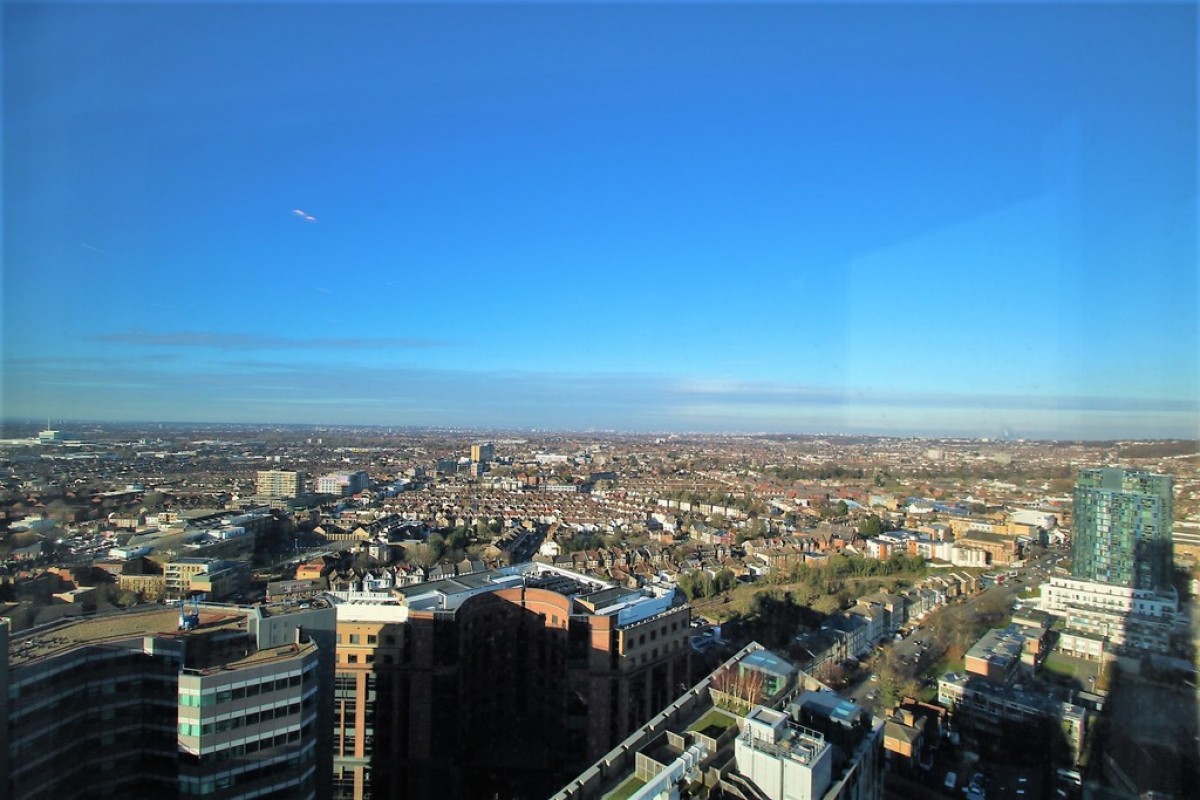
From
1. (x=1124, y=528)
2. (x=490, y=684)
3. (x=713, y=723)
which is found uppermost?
(x=1124, y=528)

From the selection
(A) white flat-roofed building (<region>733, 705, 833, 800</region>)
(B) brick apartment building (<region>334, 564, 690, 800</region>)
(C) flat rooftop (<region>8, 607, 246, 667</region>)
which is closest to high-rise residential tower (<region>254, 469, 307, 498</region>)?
(B) brick apartment building (<region>334, 564, 690, 800</region>)

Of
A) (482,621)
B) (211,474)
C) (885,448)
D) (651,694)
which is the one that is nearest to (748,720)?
(651,694)

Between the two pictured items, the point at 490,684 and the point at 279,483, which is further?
the point at 279,483

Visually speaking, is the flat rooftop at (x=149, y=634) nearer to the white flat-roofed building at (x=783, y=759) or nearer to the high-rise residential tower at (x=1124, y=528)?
the white flat-roofed building at (x=783, y=759)

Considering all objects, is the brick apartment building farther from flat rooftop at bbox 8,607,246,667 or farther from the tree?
the tree

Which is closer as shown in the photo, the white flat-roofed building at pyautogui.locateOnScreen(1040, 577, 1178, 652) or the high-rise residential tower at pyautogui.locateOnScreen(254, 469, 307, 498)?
the white flat-roofed building at pyautogui.locateOnScreen(1040, 577, 1178, 652)

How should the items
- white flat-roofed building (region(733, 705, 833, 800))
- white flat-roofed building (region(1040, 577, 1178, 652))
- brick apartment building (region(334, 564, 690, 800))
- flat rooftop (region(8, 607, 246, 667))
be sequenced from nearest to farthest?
white flat-roofed building (region(733, 705, 833, 800)) → flat rooftop (region(8, 607, 246, 667)) → white flat-roofed building (region(1040, 577, 1178, 652)) → brick apartment building (region(334, 564, 690, 800))

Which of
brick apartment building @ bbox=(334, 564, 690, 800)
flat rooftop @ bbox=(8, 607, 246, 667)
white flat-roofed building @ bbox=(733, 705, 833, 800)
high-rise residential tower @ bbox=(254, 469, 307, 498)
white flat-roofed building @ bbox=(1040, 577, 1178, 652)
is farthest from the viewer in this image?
high-rise residential tower @ bbox=(254, 469, 307, 498)

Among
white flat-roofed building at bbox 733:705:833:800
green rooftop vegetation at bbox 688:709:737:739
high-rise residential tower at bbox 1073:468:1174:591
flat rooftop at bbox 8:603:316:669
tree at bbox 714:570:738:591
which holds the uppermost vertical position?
high-rise residential tower at bbox 1073:468:1174:591

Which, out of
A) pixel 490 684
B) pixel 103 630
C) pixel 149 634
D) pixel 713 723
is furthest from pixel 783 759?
pixel 490 684

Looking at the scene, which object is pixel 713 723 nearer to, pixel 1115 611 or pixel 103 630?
pixel 1115 611
